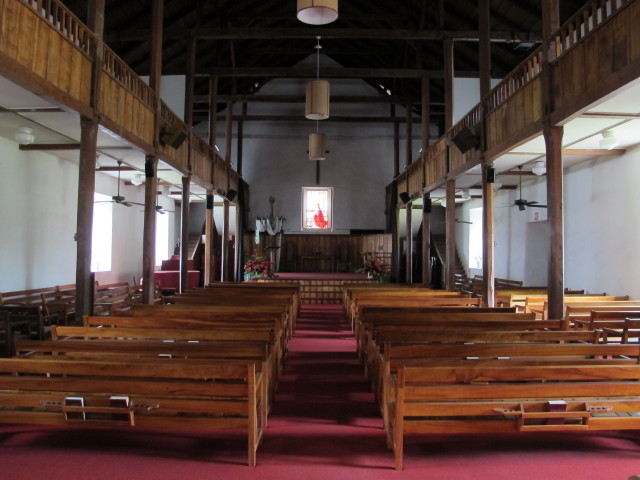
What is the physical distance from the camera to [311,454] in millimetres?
3762

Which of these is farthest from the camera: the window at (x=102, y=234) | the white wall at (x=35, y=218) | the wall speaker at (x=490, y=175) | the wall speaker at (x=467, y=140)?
the window at (x=102, y=234)

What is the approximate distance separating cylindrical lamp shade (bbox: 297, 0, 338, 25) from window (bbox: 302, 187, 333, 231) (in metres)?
15.2

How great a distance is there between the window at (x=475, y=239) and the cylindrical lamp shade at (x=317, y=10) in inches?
519

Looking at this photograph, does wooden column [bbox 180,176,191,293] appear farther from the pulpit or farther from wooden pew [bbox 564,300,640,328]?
wooden pew [bbox 564,300,640,328]

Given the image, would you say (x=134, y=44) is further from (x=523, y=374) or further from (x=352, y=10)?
(x=523, y=374)

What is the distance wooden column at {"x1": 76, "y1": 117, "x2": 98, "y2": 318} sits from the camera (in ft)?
22.3

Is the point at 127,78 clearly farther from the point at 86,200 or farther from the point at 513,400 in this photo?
the point at 513,400

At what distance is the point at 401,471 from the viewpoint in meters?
3.44

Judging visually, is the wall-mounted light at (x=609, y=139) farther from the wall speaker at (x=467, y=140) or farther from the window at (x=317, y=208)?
the window at (x=317, y=208)

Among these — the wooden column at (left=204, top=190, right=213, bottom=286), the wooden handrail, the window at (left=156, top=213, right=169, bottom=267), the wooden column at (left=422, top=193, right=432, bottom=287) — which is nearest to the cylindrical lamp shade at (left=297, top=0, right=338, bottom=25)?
the wooden handrail

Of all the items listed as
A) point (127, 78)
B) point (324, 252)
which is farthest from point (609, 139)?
point (324, 252)

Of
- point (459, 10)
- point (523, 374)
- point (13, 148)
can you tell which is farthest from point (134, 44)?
point (523, 374)

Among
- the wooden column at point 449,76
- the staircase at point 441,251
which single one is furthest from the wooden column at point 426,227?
the staircase at point 441,251

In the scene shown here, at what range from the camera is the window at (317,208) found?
23.4 meters
